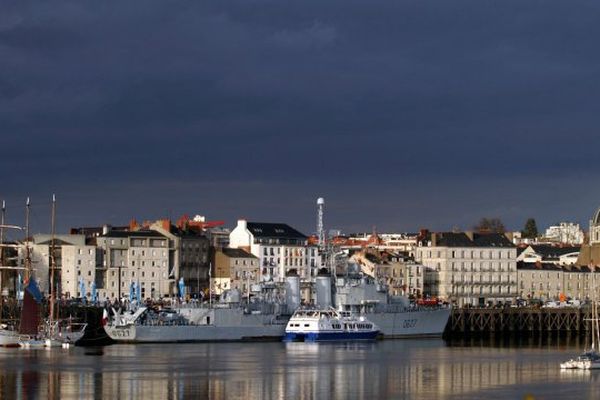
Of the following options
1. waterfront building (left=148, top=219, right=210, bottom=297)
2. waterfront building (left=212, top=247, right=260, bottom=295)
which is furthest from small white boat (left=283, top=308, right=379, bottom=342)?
waterfront building (left=212, top=247, right=260, bottom=295)

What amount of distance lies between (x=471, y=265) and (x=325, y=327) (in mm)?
73325

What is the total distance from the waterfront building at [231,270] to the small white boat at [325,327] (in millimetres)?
55994

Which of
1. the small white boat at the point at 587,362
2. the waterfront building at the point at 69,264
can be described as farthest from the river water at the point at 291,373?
the waterfront building at the point at 69,264

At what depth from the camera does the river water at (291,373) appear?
70.5 meters

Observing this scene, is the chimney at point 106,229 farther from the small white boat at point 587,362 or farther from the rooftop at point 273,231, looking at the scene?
the small white boat at point 587,362

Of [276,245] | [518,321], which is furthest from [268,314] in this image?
[276,245]

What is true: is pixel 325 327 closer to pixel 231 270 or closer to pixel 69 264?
pixel 69 264

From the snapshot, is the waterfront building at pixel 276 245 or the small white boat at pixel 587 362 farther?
the waterfront building at pixel 276 245

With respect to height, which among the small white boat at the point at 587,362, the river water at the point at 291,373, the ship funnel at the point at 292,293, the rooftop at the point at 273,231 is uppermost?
the rooftop at the point at 273,231

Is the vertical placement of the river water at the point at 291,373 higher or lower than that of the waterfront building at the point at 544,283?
lower

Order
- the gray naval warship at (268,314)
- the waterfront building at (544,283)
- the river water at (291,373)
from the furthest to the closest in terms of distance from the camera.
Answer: the waterfront building at (544,283) < the gray naval warship at (268,314) < the river water at (291,373)

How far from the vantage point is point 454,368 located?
3440 inches

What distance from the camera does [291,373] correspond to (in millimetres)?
82875

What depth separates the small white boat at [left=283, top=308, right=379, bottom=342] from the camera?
396 feet
